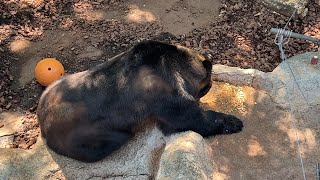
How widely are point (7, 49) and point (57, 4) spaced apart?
4.83 feet

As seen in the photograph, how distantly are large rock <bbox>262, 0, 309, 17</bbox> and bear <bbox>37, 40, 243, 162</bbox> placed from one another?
3588 millimetres

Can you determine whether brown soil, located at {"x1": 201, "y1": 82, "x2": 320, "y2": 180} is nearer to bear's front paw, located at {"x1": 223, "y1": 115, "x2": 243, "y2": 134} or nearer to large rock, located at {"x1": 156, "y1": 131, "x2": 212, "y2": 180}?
bear's front paw, located at {"x1": 223, "y1": 115, "x2": 243, "y2": 134}

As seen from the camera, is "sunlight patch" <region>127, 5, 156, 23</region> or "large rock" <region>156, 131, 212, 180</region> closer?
"large rock" <region>156, 131, 212, 180</region>

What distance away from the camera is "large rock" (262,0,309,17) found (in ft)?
26.5

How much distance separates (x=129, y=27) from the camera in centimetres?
824

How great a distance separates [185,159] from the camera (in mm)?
4555

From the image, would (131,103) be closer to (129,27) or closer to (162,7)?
(129,27)

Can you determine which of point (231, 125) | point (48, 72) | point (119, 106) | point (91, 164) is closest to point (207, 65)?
point (231, 125)

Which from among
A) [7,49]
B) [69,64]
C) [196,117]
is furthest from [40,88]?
[196,117]

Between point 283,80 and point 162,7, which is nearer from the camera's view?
point 283,80

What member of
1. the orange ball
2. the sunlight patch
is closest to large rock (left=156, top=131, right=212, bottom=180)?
the orange ball

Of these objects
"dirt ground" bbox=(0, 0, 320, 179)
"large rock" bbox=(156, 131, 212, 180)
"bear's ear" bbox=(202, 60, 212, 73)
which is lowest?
"dirt ground" bbox=(0, 0, 320, 179)

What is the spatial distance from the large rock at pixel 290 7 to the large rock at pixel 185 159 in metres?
4.03

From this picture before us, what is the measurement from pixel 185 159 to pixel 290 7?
15.2ft
